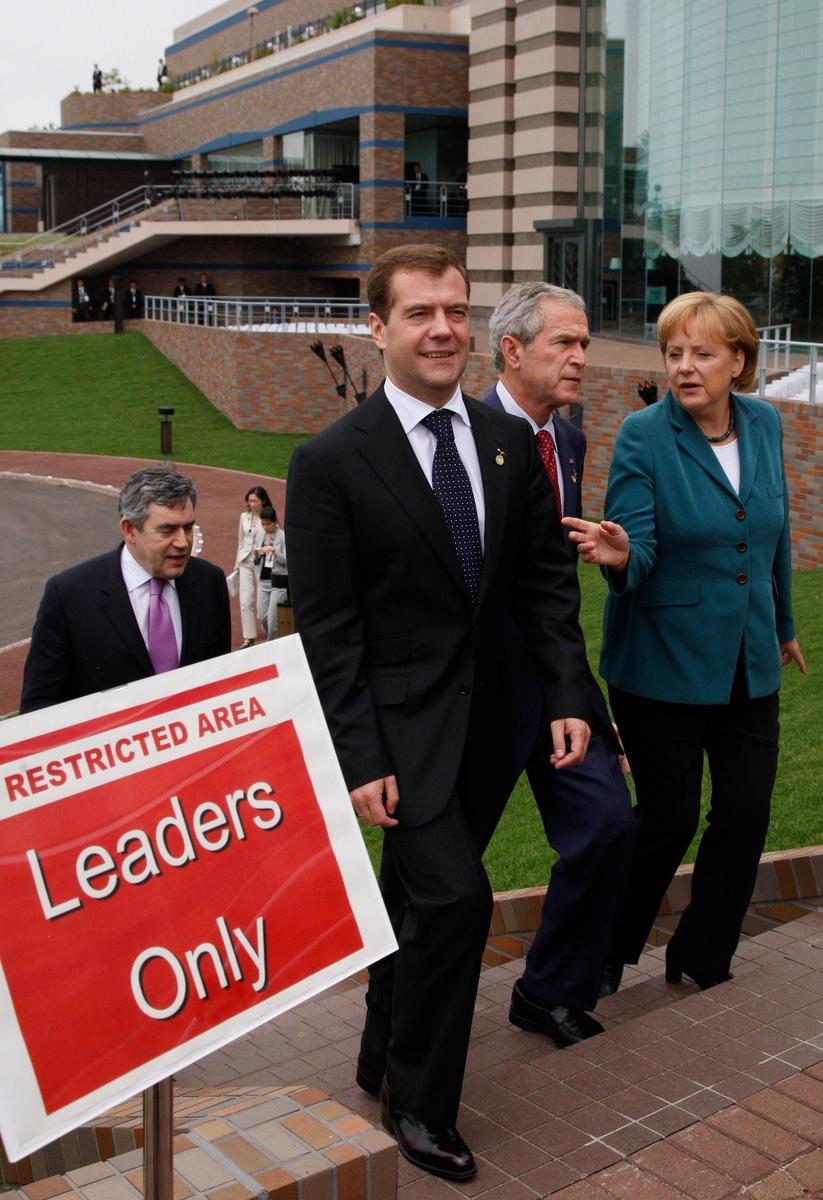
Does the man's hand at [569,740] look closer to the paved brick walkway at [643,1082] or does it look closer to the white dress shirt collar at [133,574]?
the paved brick walkway at [643,1082]

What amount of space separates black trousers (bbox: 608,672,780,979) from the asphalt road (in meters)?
13.1

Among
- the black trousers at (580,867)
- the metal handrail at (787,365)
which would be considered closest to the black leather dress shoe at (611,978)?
the black trousers at (580,867)

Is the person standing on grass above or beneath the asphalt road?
above

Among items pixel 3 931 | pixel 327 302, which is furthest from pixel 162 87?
pixel 3 931

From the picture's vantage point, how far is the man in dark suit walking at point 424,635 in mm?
3611

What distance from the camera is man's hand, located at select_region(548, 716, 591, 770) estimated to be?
154 inches

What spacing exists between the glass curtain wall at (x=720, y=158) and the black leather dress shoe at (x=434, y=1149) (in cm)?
2407

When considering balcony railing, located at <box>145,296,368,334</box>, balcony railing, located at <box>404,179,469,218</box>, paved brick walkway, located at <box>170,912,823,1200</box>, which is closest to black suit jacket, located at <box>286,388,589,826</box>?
paved brick walkway, located at <box>170,912,823,1200</box>

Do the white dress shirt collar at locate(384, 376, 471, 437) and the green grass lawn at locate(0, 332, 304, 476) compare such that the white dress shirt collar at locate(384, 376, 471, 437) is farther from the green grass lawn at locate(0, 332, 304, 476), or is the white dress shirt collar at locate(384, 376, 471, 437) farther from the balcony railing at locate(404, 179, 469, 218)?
the balcony railing at locate(404, 179, 469, 218)

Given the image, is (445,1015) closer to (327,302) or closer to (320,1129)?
(320,1129)

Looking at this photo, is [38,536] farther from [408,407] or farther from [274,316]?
[408,407]

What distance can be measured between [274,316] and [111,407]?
192 inches

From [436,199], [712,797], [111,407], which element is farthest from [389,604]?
[436,199]

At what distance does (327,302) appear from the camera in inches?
1591
